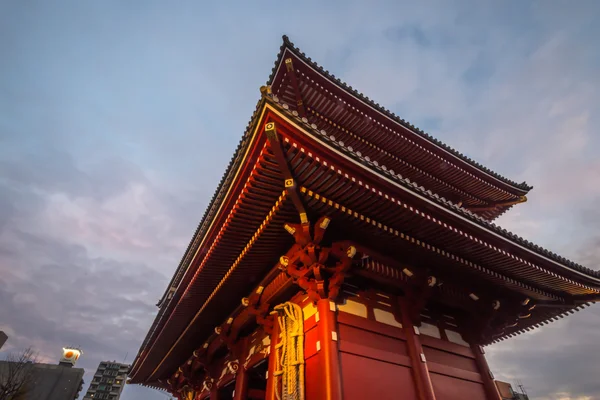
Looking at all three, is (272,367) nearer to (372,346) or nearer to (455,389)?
(372,346)

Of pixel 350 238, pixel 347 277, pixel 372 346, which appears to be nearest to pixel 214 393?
pixel 372 346

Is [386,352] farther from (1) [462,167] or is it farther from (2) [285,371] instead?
(1) [462,167]

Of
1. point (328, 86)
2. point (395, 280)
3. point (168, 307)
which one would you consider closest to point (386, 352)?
point (395, 280)

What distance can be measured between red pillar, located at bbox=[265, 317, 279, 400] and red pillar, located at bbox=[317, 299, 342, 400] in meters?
1.52

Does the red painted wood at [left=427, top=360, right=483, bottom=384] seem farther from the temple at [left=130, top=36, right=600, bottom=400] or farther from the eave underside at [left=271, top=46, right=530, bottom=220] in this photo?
the eave underside at [left=271, top=46, right=530, bottom=220]

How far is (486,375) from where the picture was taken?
765 centimetres

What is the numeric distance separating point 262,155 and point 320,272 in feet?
8.78

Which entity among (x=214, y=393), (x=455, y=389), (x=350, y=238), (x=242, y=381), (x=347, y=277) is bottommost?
(x=455, y=389)

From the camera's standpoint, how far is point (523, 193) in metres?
13.2

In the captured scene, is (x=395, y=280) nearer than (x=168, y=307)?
Yes

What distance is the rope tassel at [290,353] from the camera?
5977mm

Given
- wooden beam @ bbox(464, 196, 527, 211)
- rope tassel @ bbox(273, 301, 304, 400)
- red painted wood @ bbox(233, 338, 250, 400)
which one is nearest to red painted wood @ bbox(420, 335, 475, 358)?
rope tassel @ bbox(273, 301, 304, 400)

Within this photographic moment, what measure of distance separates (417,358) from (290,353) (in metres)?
2.62

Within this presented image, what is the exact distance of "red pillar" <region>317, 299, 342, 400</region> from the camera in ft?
17.5
